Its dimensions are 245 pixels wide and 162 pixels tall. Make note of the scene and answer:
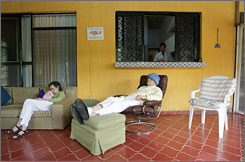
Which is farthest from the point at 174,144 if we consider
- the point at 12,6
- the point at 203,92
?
the point at 12,6

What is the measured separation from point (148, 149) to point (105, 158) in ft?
1.85

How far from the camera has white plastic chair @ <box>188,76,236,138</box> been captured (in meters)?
2.28

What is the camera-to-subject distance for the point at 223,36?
3521mm

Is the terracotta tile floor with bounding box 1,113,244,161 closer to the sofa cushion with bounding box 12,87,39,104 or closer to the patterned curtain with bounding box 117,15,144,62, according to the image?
the sofa cushion with bounding box 12,87,39,104

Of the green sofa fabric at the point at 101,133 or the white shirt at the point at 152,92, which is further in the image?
the white shirt at the point at 152,92

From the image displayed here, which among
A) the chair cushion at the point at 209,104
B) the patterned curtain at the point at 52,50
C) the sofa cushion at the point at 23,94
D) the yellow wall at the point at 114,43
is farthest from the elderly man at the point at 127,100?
the patterned curtain at the point at 52,50

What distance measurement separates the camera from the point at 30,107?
8.02ft

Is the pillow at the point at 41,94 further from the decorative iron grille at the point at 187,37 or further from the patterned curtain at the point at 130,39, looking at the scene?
the decorative iron grille at the point at 187,37

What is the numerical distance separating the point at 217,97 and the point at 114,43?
7.66 feet

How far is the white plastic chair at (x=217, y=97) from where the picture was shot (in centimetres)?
228

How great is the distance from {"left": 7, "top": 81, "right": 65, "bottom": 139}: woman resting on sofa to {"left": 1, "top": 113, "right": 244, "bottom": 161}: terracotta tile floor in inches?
4.3

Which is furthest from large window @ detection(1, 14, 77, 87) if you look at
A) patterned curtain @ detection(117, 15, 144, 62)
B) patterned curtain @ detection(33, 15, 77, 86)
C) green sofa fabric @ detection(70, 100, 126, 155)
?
green sofa fabric @ detection(70, 100, 126, 155)

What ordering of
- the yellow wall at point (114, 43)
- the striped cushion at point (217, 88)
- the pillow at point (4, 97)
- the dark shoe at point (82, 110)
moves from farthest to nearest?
the yellow wall at point (114, 43), the pillow at point (4, 97), the striped cushion at point (217, 88), the dark shoe at point (82, 110)

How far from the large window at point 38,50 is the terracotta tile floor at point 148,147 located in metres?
1.53
